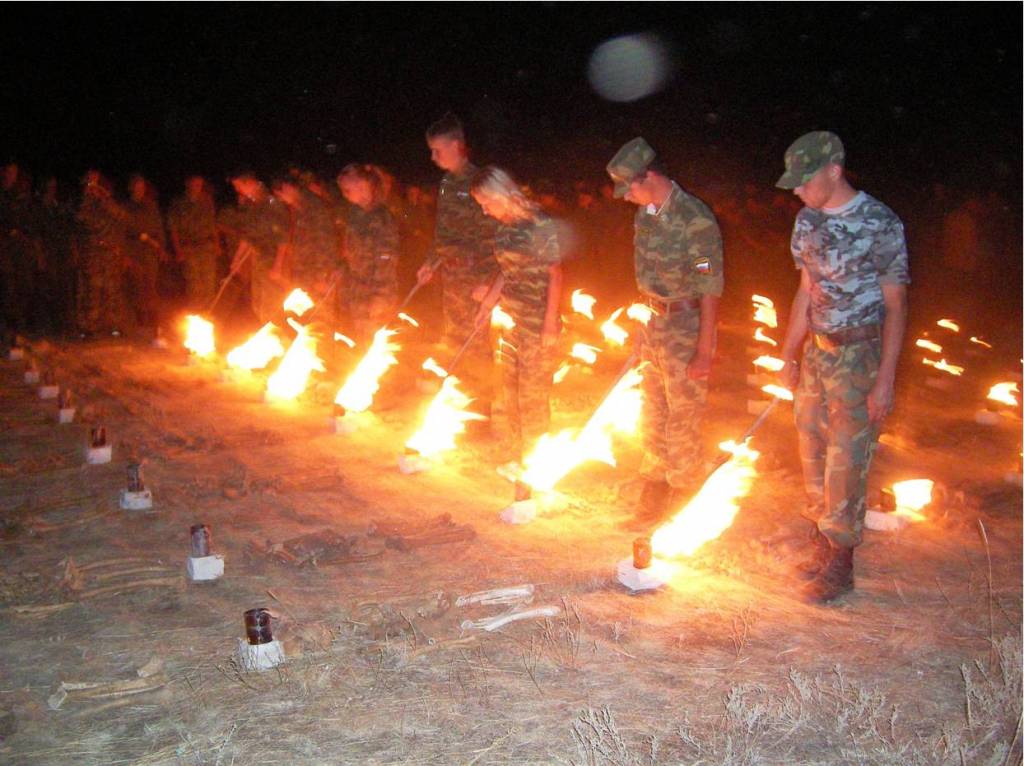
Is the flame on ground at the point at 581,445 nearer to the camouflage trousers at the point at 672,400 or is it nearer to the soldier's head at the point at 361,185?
the camouflage trousers at the point at 672,400

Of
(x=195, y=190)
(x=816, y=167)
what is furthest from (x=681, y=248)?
(x=195, y=190)

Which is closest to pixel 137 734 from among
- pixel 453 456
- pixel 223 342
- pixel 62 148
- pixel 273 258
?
pixel 453 456

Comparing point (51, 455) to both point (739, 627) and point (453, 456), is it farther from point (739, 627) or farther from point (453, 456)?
point (739, 627)

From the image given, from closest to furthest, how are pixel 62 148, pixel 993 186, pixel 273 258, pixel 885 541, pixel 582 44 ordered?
pixel 885 541 → pixel 273 258 → pixel 993 186 → pixel 62 148 → pixel 582 44

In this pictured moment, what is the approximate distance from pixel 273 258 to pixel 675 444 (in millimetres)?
7004

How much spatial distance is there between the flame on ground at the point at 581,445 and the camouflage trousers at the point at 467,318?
1645 mm

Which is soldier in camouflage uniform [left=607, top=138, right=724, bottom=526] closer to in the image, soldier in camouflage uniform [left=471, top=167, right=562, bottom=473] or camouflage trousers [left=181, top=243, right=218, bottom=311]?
soldier in camouflage uniform [left=471, top=167, right=562, bottom=473]

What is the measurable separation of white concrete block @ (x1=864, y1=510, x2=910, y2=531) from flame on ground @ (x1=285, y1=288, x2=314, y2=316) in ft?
23.1

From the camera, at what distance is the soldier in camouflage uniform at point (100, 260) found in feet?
45.7

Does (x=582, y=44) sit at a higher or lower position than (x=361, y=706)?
higher

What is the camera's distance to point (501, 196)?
21.7 ft

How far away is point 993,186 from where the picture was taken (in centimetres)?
2039

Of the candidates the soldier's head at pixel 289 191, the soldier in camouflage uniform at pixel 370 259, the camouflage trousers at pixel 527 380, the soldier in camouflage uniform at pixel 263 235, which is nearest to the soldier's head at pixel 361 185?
the soldier in camouflage uniform at pixel 370 259

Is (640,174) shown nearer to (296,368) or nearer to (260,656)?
(260,656)
